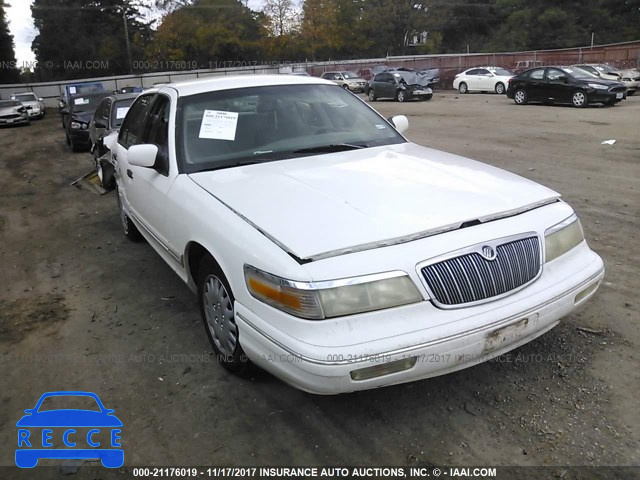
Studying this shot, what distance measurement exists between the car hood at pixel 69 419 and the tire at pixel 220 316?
2.24ft

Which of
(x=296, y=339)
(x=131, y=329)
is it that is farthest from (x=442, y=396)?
(x=131, y=329)

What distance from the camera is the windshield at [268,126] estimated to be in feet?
12.1

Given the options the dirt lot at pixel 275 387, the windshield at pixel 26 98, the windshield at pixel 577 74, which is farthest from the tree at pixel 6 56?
the dirt lot at pixel 275 387

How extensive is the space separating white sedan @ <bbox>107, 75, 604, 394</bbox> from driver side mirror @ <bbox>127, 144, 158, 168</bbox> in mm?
14

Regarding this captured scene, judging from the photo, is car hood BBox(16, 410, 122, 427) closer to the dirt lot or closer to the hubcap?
the dirt lot

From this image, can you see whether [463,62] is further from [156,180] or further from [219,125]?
[156,180]

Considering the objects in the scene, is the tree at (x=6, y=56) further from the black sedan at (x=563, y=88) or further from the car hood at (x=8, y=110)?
the black sedan at (x=563, y=88)

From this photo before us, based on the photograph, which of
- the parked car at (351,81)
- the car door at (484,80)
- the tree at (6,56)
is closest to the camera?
the car door at (484,80)

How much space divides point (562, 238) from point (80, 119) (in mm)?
13446

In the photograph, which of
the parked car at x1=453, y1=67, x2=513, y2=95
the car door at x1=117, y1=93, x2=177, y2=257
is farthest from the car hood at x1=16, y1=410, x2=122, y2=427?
the parked car at x1=453, y1=67, x2=513, y2=95

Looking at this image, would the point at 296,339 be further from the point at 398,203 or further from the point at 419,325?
the point at 398,203

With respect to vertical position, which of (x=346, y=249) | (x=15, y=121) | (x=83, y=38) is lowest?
(x=15, y=121)

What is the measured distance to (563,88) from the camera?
18688 millimetres

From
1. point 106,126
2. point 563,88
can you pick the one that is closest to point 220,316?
point 106,126
